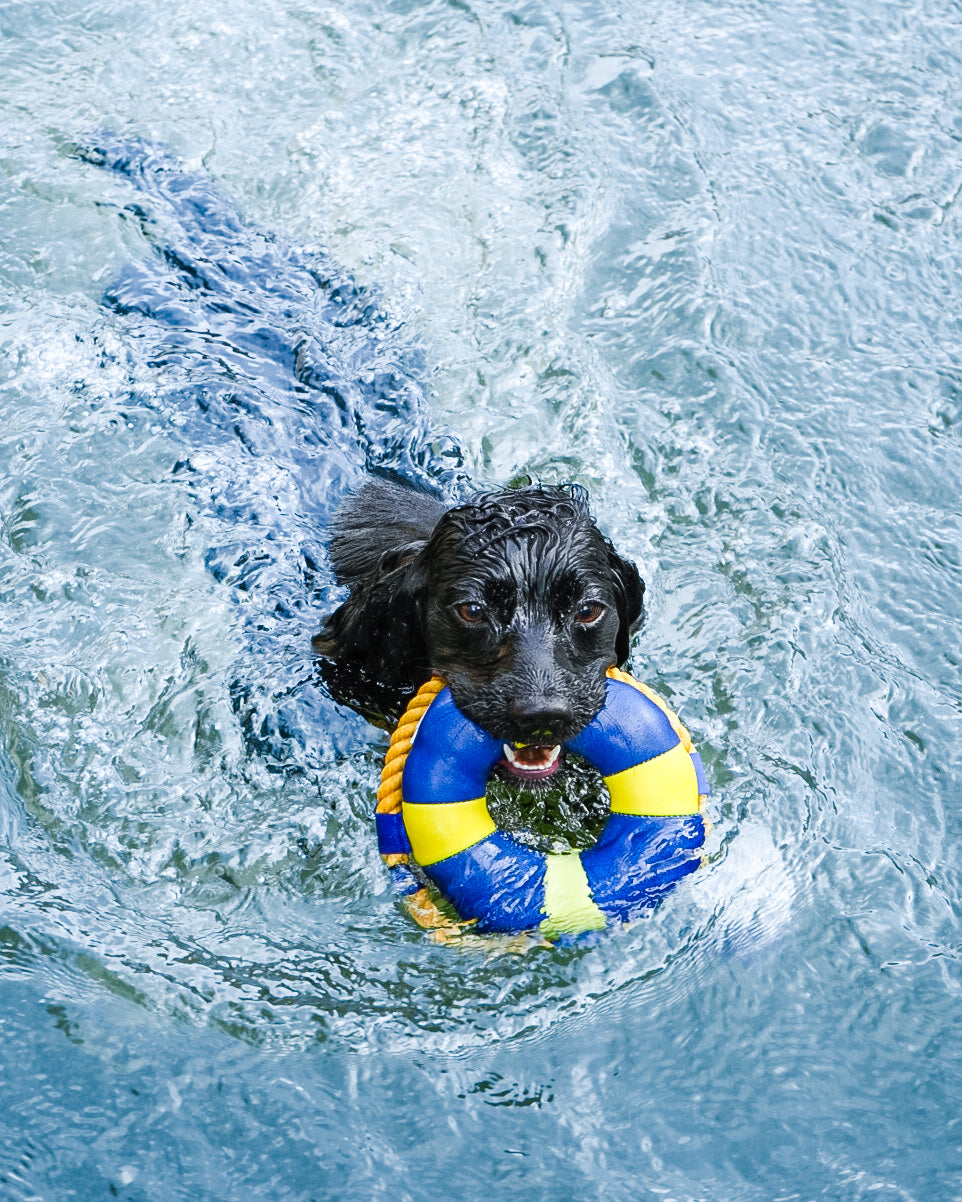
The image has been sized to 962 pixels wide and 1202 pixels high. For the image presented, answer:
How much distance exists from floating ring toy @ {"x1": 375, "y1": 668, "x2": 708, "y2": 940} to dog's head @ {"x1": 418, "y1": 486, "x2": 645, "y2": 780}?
0.42ft

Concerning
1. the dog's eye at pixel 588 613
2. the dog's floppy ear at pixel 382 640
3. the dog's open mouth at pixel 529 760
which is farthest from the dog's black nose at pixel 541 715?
the dog's floppy ear at pixel 382 640

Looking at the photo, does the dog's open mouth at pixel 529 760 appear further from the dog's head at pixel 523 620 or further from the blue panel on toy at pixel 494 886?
the blue panel on toy at pixel 494 886

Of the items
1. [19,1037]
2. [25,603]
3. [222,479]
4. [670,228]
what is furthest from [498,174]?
[19,1037]

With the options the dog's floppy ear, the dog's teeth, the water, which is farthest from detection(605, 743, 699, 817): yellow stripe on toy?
the dog's floppy ear

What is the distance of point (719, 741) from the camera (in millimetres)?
5305

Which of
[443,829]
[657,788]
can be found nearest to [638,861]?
[657,788]

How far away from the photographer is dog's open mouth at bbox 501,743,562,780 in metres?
4.46

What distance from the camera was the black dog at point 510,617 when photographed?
4.28m

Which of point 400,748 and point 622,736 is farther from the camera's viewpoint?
point 400,748

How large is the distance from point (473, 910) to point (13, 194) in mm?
5229

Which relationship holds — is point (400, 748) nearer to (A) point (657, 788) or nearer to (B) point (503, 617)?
(B) point (503, 617)

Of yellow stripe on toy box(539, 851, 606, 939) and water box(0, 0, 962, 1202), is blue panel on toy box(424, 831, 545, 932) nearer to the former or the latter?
yellow stripe on toy box(539, 851, 606, 939)

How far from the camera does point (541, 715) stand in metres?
4.13

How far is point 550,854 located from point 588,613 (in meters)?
0.81
